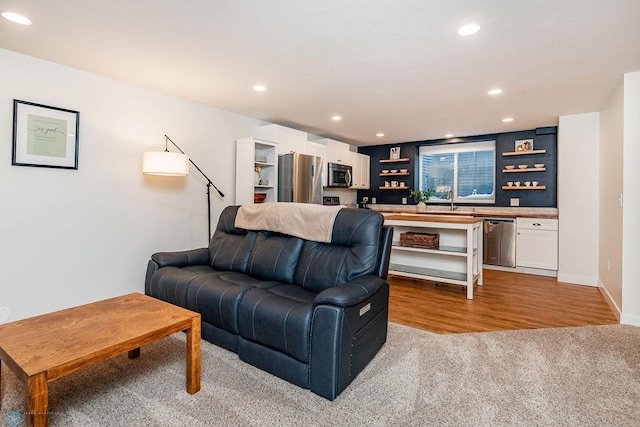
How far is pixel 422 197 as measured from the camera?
247 inches

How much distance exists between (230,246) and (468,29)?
2.62 m

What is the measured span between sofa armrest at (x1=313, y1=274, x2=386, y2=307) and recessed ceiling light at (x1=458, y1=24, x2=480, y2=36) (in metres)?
1.82

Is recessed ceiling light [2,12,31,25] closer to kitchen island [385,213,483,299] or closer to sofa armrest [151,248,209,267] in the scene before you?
sofa armrest [151,248,209,267]

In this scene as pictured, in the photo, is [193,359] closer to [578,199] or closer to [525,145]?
[578,199]

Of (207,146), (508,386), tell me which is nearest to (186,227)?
(207,146)

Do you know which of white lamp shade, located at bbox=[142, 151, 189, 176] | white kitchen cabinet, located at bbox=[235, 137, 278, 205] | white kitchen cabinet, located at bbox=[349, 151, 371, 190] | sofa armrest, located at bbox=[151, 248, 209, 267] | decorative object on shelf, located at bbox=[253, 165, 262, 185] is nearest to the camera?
sofa armrest, located at bbox=[151, 248, 209, 267]

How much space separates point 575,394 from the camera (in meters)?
1.89

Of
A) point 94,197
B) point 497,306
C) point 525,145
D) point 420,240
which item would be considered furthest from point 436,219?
point 94,197

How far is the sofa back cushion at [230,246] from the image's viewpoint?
3.00 meters

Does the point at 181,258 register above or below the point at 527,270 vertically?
above

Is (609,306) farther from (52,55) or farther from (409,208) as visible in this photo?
(52,55)

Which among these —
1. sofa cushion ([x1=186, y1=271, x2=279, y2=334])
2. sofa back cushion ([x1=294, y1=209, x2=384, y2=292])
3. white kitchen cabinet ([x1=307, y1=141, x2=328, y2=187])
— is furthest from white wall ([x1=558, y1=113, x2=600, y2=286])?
sofa cushion ([x1=186, y1=271, x2=279, y2=334])

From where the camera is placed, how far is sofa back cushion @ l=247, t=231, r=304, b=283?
2.66m

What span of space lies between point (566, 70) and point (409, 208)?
3.98 m
